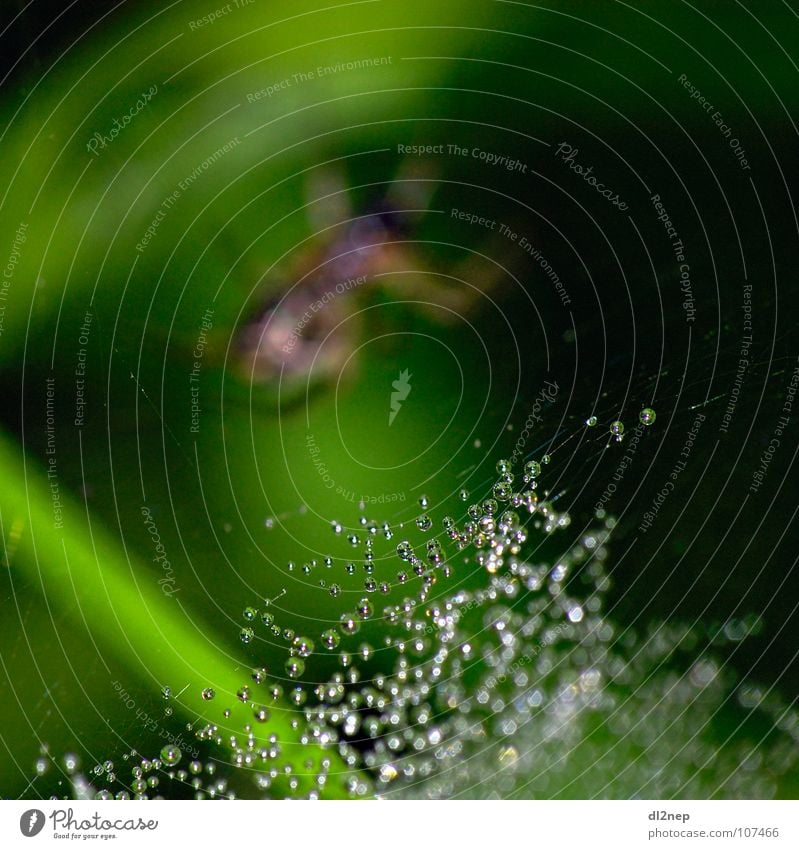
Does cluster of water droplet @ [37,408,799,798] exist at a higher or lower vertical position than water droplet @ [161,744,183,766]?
lower

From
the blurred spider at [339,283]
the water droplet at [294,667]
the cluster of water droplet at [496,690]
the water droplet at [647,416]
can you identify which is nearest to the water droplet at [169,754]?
the cluster of water droplet at [496,690]

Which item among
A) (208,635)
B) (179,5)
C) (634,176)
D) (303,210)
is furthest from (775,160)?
(208,635)

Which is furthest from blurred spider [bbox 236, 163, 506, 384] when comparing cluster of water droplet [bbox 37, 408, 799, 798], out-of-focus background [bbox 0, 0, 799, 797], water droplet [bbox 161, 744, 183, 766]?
water droplet [bbox 161, 744, 183, 766]

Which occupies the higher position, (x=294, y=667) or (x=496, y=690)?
(x=294, y=667)

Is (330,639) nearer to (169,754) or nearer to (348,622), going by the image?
(348,622)

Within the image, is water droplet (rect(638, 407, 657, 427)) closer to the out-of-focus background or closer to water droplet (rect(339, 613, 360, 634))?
the out-of-focus background

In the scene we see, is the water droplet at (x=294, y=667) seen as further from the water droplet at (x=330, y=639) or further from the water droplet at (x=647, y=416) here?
the water droplet at (x=647, y=416)

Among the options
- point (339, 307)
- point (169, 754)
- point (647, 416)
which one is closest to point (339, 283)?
point (339, 307)
